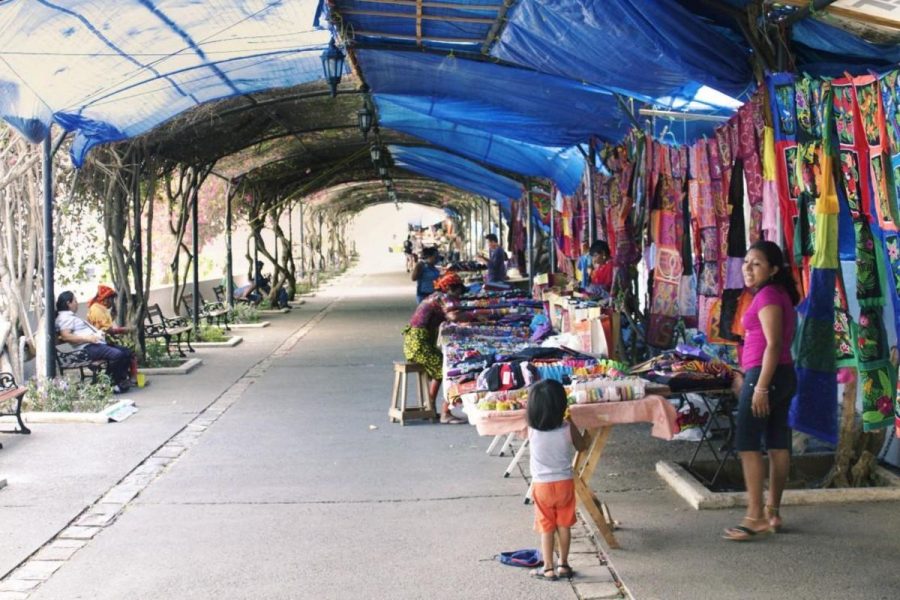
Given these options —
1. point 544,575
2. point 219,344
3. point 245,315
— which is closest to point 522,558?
point 544,575

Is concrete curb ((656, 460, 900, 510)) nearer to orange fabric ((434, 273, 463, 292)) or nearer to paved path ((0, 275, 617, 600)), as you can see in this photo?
paved path ((0, 275, 617, 600))

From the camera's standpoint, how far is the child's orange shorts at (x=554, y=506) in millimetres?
5285

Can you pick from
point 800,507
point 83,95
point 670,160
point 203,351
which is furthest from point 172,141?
point 800,507

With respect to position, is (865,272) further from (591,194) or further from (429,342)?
(591,194)

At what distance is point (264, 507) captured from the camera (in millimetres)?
6727

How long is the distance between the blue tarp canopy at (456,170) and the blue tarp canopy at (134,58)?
30.5 ft

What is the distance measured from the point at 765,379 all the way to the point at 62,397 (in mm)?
6878

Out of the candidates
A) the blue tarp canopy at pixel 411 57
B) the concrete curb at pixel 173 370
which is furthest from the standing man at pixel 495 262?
the concrete curb at pixel 173 370

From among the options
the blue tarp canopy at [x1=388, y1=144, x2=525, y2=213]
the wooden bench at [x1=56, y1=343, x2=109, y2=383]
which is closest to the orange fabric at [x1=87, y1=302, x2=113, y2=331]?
the wooden bench at [x1=56, y1=343, x2=109, y2=383]

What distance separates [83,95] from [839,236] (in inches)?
272

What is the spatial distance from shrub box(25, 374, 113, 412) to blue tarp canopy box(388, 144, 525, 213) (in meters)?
11.0

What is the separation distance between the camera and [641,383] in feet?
20.1

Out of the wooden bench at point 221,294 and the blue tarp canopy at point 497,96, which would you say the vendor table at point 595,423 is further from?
the wooden bench at point 221,294

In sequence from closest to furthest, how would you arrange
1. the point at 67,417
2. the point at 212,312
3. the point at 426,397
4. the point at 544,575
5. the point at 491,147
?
1. the point at 544,575
2. the point at 67,417
3. the point at 426,397
4. the point at 491,147
5. the point at 212,312
